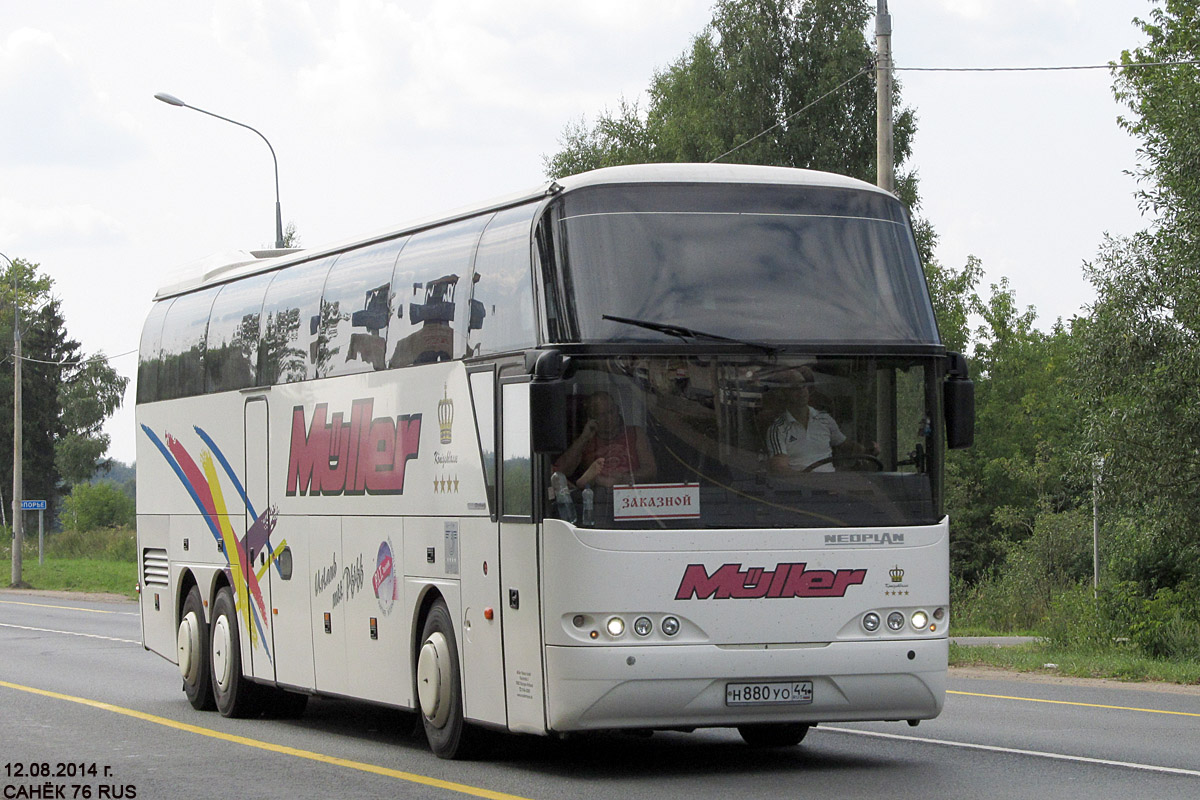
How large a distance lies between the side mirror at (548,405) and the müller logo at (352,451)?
2.55 m

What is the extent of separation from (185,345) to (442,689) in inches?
280

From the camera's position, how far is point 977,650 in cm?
2488

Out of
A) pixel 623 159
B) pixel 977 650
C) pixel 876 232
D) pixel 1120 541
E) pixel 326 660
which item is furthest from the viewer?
pixel 623 159

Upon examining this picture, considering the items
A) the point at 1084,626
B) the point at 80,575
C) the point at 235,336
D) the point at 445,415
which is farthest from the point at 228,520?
the point at 80,575

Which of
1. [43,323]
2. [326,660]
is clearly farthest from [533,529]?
[43,323]

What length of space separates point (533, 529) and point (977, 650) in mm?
→ 15086

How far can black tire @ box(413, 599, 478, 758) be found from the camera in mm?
12289

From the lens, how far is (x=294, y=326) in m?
15.5

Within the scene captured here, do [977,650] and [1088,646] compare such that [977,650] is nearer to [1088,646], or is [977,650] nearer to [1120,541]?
[1088,646]

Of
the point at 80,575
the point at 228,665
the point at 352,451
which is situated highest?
the point at 352,451

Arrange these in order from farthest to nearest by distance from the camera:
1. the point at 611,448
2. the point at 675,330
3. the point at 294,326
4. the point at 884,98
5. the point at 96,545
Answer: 1. the point at 96,545
2. the point at 884,98
3. the point at 294,326
4. the point at 675,330
5. the point at 611,448

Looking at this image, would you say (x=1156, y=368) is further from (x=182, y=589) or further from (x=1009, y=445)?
(x=1009, y=445)

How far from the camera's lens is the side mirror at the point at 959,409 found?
11281 millimetres

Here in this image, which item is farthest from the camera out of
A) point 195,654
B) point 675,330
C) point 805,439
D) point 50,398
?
point 50,398
